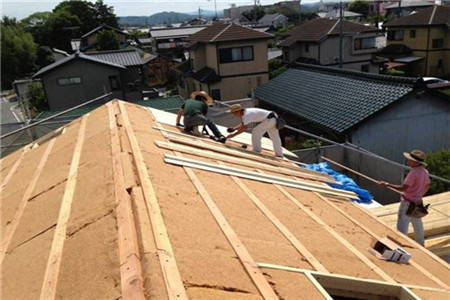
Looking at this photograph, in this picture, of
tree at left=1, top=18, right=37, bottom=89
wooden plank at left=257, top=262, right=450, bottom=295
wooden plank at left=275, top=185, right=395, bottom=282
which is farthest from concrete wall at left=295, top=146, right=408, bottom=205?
tree at left=1, top=18, right=37, bottom=89

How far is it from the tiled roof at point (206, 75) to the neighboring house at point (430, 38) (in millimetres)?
17982

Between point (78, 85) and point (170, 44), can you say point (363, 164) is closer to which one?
point (78, 85)

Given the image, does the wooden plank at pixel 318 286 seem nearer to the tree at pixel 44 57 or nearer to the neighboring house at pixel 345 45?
the neighboring house at pixel 345 45

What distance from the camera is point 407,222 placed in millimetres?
5352

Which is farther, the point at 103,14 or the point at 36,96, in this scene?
the point at 103,14

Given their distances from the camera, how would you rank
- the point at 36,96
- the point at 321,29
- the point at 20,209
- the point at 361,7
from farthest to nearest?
the point at 361,7
the point at 321,29
the point at 36,96
the point at 20,209

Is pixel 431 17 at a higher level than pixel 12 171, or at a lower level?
higher

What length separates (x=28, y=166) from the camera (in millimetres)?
5496

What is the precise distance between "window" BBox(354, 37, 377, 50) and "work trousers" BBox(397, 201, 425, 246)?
25119 mm

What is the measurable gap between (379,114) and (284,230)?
346 inches

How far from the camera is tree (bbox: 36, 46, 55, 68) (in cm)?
4469

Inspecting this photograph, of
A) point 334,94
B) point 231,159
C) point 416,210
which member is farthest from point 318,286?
point 334,94

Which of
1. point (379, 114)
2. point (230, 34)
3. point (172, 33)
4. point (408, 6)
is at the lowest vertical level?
point (379, 114)

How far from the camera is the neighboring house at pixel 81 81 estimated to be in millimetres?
22719
